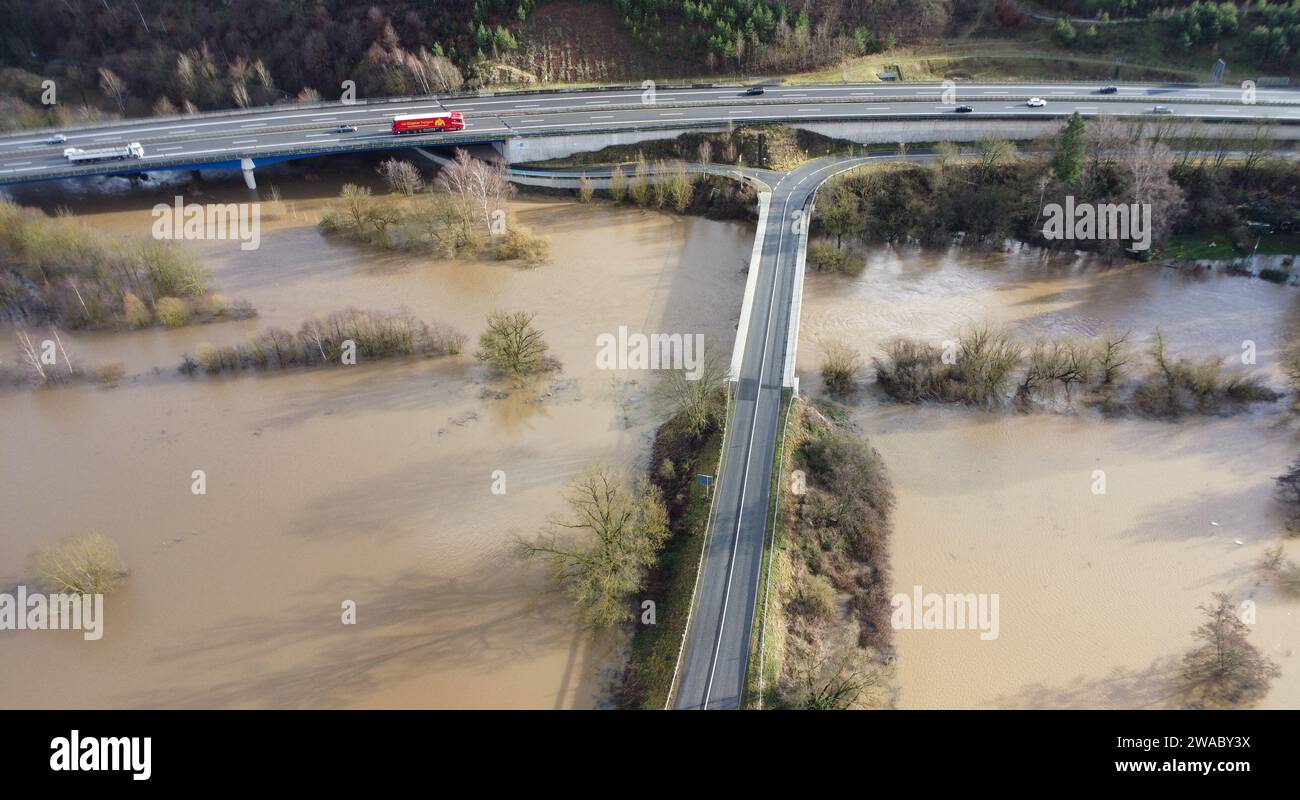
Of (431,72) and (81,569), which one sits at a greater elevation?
(431,72)

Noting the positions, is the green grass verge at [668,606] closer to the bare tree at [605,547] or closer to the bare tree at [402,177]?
the bare tree at [605,547]

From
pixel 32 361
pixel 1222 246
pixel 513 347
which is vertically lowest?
pixel 32 361

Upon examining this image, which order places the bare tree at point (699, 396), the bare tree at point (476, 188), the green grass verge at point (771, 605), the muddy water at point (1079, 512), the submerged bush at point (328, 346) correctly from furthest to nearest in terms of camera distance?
the bare tree at point (476, 188) < the submerged bush at point (328, 346) < the bare tree at point (699, 396) < the muddy water at point (1079, 512) < the green grass verge at point (771, 605)

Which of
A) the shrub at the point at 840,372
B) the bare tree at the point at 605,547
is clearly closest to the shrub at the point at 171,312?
the bare tree at the point at 605,547

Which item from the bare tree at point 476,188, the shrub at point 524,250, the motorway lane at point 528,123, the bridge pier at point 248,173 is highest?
the motorway lane at point 528,123

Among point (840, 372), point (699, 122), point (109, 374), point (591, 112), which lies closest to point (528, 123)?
point (591, 112)

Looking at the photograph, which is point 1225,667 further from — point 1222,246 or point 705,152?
point 705,152

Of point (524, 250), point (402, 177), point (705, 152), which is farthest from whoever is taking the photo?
point (402, 177)

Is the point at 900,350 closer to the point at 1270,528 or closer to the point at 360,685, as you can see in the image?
the point at 1270,528
